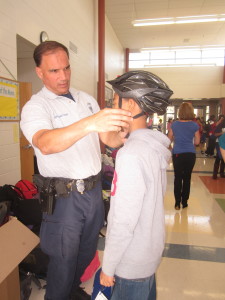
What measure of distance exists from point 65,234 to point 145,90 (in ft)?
3.30

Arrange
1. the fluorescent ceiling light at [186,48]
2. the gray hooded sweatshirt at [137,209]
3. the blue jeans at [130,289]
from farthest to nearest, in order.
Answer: the fluorescent ceiling light at [186,48] → the blue jeans at [130,289] → the gray hooded sweatshirt at [137,209]

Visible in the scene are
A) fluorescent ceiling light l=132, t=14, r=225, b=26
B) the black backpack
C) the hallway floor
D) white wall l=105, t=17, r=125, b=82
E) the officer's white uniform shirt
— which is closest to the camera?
the officer's white uniform shirt

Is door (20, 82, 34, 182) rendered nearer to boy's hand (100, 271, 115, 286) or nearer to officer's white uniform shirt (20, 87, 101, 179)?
officer's white uniform shirt (20, 87, 101, 179)

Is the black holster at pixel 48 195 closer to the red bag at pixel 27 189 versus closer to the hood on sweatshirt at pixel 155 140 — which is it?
the hood on sweatshirt at pixel 155 140

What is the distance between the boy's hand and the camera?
1.07 metres

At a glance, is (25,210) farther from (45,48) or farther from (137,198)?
(137,198)

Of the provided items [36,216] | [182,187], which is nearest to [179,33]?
[182,187]

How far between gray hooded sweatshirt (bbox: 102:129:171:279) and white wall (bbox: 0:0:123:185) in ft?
7.74

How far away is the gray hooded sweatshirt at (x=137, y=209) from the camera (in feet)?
3.32

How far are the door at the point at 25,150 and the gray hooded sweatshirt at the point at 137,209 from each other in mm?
3016

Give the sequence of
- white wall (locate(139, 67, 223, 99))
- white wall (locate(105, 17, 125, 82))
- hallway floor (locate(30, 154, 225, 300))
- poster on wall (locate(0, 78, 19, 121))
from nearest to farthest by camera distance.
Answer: hallway floor (locate(30, 154, 225, 300)) < poster on wall (locate(0, 78, 19, 121)) < white wall (locate(105, 17, 125, 82)) < white wall (locate(139, 67, 223, 99))

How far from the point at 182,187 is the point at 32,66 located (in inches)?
137

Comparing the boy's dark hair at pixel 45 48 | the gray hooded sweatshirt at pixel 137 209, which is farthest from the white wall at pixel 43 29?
the gray hooded sweatshirt at pixel 137 209

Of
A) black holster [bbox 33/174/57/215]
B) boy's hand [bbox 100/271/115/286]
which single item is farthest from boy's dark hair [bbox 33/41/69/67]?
boy's hand [bbox 100/271/115/286]
